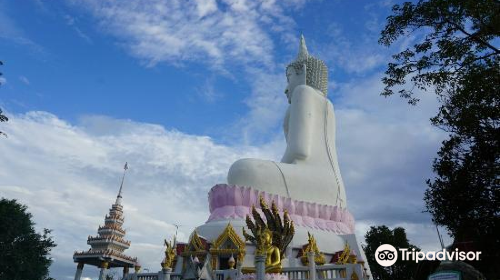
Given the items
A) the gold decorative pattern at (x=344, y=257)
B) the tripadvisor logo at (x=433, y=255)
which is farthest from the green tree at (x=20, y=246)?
the tripadvisor logo at (x=433, y=255)

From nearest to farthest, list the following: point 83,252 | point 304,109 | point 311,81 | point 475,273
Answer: point 475,273 < point 304,109 < point 311,81 < point 83,252

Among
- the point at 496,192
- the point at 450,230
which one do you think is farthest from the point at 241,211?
the point at 496,192

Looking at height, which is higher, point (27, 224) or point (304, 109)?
point (304, 109)

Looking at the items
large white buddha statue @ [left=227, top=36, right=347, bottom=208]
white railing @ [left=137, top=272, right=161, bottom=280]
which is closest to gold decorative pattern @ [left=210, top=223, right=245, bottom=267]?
large white buddha statue @ [left=227, top=36, right=347, bottom=208]

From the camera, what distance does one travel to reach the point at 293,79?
2706 cm

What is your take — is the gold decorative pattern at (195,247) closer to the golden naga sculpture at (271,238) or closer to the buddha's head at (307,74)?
the golden naga sculpture at (271,238)

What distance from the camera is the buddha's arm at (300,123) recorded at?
2236cm

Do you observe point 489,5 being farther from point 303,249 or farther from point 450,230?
point 303,249

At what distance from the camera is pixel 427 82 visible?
9.23 metres

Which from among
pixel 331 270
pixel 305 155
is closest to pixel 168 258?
pixel 331 270

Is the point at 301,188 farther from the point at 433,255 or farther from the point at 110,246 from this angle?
the point at 110,246

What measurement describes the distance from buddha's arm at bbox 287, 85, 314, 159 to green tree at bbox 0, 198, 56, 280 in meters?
19.4

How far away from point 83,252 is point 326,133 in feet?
71.8

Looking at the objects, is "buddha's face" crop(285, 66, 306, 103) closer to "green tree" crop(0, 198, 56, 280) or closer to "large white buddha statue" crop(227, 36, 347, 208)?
"large white buddha statue" crop(227, 36, 347, 208)
